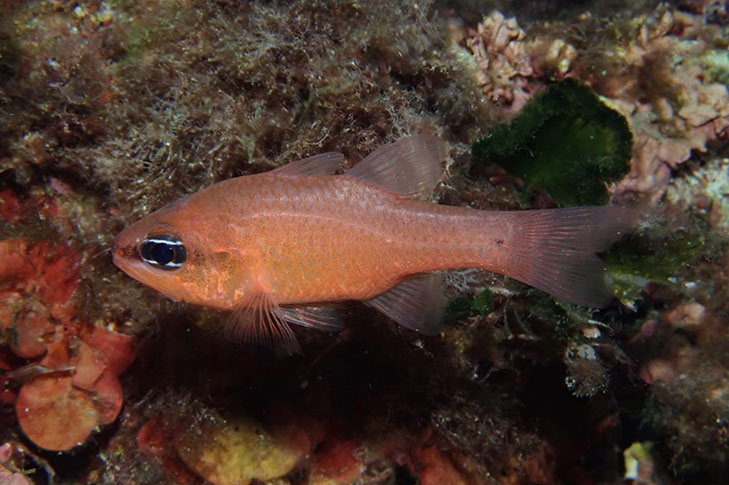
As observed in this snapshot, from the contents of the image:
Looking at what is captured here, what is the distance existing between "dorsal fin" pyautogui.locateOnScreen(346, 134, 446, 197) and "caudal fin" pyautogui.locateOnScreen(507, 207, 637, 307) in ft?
2.22

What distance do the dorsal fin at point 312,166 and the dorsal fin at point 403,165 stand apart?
14 centimetres

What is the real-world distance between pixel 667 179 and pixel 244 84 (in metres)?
→ 4.93

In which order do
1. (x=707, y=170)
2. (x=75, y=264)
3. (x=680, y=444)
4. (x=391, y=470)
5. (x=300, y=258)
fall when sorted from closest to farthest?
1. (x=300, y=258)
2. (x=75, y=264)
3. (x=391, y=470)
4. (x=680, y=444)
5. (x=707, y=170)

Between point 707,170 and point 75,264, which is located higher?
point 707,170

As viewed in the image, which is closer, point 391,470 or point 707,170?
point 391,470

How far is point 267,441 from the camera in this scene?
411cm

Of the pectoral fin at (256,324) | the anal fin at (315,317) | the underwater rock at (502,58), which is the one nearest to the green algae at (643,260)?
the underwater rock at (502,58)

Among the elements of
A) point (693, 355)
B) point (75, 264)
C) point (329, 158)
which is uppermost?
point (329, 158)

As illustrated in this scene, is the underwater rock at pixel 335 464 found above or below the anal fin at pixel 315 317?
below

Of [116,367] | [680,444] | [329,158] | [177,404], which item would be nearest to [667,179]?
[680,444]

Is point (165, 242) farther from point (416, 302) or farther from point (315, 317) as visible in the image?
point (416, 302)

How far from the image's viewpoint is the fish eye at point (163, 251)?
2.81 m

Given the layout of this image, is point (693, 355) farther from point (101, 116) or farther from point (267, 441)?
point (101, 116)

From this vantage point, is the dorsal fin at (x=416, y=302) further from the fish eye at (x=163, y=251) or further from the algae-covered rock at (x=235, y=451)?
the algae-covered rock at (x=235, y=451)
